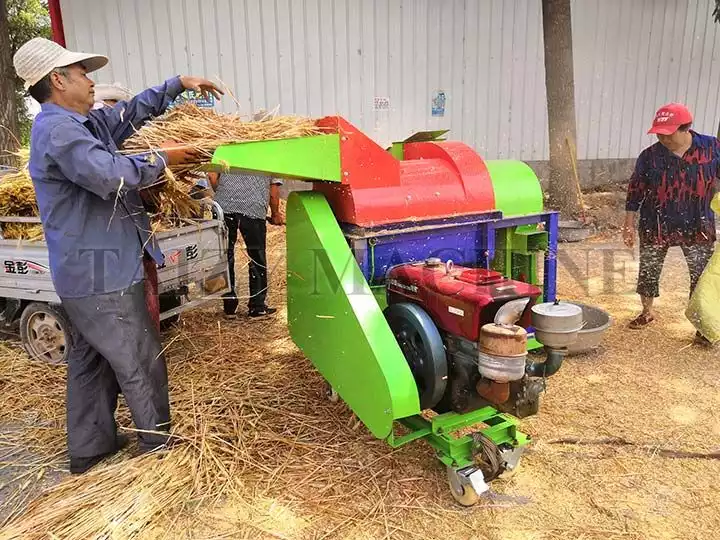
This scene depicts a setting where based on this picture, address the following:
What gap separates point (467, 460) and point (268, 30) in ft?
23.8

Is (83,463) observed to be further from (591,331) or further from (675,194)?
(675,194)

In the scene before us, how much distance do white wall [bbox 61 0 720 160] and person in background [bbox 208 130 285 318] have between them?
11.7ft

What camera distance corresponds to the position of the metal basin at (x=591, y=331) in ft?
13.2

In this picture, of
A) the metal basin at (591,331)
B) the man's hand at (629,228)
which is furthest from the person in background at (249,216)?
the man's hand at (629,228)

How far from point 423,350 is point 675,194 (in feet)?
9.59

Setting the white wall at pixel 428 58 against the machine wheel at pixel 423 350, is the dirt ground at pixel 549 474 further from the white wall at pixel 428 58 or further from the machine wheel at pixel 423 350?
the white wall at pixel 428 58

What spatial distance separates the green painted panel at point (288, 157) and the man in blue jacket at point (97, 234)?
23cm

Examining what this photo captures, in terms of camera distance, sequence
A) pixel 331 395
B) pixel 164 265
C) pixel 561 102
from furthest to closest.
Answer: pixel 561 102 → pixel 164 265 → pixel 331 395

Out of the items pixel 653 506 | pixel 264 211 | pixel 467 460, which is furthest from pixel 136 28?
pixel 653 506

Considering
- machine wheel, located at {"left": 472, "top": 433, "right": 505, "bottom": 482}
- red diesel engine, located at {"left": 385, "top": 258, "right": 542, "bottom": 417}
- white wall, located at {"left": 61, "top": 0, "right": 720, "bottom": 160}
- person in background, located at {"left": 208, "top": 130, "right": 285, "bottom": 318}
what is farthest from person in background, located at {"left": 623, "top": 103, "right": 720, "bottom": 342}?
white wall, located at {"left": 61, "top": 0, "right": 720, "bottom": 160}

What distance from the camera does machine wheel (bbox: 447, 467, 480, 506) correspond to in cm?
253

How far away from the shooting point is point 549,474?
2.80 metres

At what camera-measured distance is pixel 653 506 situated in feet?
8.38

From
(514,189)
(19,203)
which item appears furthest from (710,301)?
(19,203)
